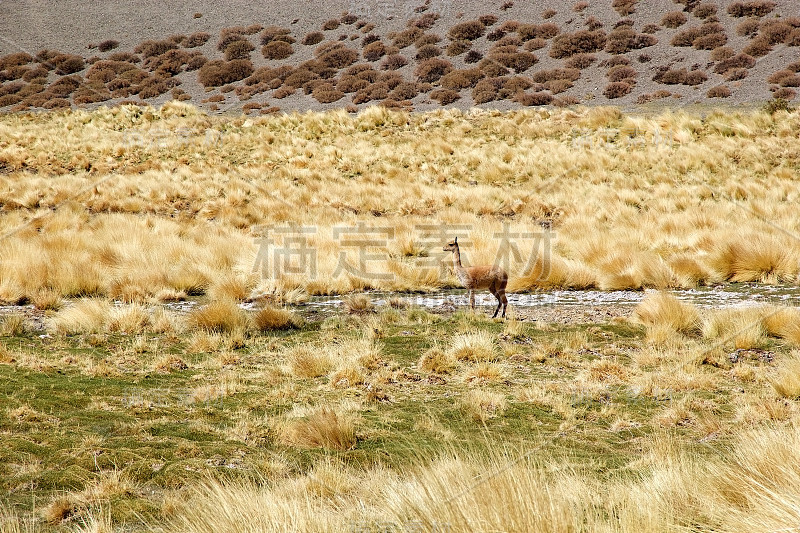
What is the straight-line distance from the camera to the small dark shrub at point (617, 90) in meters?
30.3

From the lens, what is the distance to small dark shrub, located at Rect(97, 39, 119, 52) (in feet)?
154

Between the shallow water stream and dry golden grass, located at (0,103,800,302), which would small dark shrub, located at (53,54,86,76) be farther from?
the shallow water stream

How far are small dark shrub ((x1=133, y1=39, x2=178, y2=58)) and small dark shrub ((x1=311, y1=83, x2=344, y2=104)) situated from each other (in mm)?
17559

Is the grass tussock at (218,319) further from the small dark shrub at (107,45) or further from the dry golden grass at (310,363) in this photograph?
→ the small dark shrub at (107,45)

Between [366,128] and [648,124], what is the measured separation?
36.7ft

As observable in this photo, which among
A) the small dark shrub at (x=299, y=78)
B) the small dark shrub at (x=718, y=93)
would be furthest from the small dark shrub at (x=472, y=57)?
the small dark shrub at (x=718, y=93)

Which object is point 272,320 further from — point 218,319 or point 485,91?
point 485,91

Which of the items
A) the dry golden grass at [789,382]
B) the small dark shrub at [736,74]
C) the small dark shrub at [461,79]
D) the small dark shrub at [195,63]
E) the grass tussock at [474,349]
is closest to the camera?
the dry golden grass at [789,382]

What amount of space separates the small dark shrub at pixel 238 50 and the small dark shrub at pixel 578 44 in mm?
20702

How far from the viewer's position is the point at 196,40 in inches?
1863

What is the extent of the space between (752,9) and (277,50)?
1193 inches

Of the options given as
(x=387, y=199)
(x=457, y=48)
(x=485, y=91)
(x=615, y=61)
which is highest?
(x=457, y=48)

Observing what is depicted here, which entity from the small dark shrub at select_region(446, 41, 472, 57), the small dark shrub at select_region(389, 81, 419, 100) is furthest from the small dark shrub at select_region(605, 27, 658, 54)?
the small dark shrub at select_region(389, 81, 419, 100)

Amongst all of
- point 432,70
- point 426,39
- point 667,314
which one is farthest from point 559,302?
point 426,39
